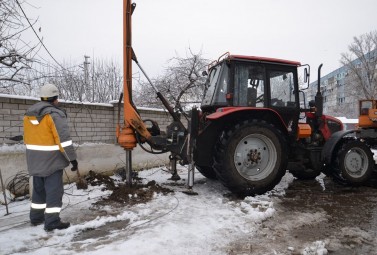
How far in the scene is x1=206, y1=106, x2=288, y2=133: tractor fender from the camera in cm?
475

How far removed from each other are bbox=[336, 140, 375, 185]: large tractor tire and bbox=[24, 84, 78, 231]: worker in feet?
15.1

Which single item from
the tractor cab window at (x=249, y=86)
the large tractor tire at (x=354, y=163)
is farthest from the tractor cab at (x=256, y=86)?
the large tractor tire at (x=354, y=163)

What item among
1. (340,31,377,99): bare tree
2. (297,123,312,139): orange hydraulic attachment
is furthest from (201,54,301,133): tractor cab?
(340,31,377,99): bare tree

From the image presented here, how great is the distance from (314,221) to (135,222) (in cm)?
218

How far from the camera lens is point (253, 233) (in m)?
3.41

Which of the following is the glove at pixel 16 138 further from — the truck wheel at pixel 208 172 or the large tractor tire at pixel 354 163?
the large tractor tire at pixel 354 163

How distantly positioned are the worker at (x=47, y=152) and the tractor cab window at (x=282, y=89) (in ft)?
11.4

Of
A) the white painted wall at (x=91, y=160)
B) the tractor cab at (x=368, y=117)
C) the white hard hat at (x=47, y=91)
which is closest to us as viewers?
the white hard hat at (x=47, y=91)

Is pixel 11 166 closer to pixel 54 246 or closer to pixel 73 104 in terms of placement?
pixel 73 104

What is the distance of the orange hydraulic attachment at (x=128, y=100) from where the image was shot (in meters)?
5.12

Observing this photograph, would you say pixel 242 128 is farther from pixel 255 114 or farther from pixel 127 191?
pixel 127 191

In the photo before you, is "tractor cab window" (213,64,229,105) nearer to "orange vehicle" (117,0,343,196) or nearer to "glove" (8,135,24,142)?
"orange vehicle" (117,0,343,196)

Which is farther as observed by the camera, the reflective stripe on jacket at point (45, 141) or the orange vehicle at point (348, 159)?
the orange vehicle at point (348, 159)

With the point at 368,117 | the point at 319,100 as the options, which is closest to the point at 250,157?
the point at 319,100
